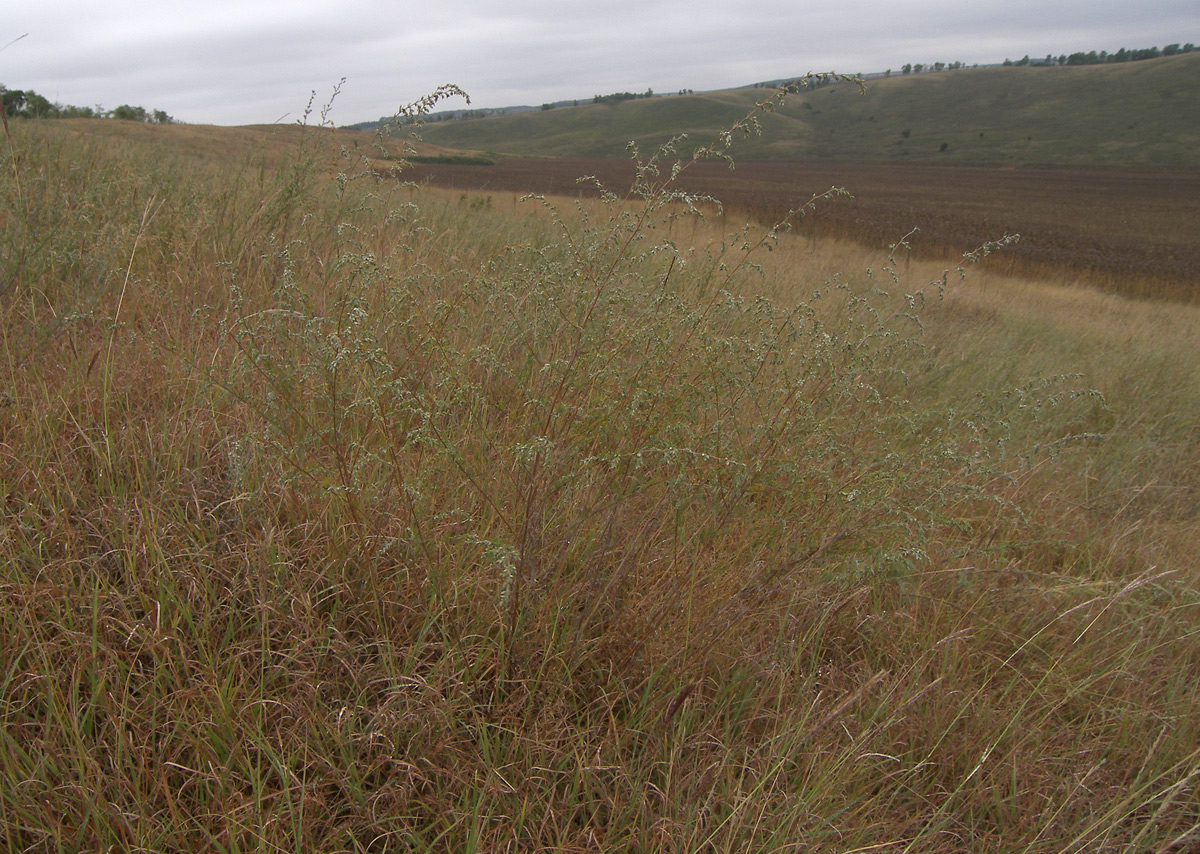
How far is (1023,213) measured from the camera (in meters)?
32.2

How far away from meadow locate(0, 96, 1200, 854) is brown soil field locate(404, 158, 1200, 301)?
121cm

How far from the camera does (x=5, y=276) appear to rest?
243 cm

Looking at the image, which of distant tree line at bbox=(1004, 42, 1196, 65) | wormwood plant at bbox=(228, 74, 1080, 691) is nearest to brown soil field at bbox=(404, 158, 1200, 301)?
wormwood plant at bbox=(228, 74, 1080, 691)

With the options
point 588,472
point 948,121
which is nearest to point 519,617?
point 588,472

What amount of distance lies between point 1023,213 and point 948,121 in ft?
241

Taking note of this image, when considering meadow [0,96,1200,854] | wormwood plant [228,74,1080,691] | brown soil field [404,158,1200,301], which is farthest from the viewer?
brown soil field [404,158,1200,301]

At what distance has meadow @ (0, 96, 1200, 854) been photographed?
123 cm

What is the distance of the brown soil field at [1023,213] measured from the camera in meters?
17.5

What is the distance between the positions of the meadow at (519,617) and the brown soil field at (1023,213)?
121 cm

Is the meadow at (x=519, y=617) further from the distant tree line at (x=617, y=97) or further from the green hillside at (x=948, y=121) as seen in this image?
the distant tree line at (x=617, y=97)

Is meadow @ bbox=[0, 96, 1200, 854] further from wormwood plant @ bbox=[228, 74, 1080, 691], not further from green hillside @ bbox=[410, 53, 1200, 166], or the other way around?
green hillside @ bbox=[410, 53, 1200, 166]

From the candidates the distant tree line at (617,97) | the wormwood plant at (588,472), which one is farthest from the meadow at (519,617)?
the distant tree line at (617,97)

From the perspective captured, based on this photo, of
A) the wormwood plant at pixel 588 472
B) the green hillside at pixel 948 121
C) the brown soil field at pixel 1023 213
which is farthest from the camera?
the green hillside at pixel 948 121

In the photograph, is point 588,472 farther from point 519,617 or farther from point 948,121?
point 948,121
